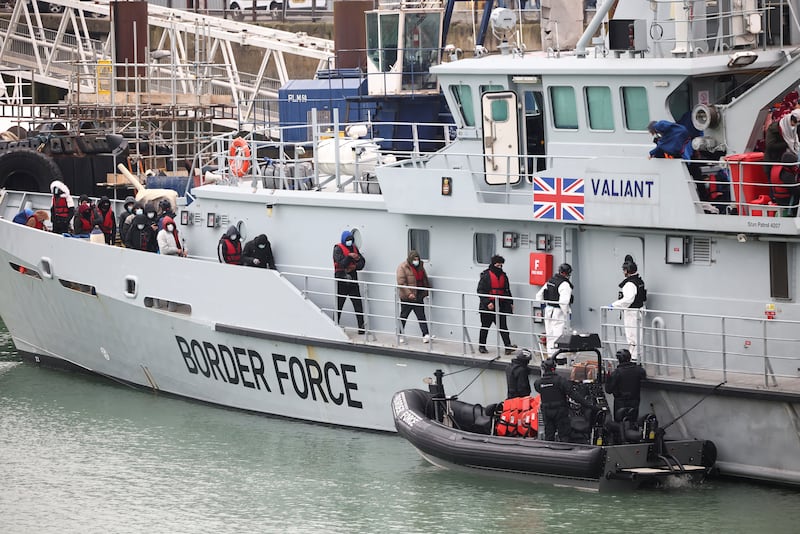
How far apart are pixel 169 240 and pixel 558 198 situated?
226 inches

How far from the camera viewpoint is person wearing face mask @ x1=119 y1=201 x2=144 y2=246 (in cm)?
1923

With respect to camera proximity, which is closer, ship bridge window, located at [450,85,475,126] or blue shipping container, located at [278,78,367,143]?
ship bridge window, located at [450,85,475,126]

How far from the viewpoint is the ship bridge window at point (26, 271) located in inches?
792

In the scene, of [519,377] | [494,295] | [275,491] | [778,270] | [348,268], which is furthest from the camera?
[348,268]

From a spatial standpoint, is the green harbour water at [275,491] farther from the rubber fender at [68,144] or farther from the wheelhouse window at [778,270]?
the rubber fender at [68,144]

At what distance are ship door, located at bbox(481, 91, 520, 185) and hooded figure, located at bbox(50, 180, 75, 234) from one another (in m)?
7.40

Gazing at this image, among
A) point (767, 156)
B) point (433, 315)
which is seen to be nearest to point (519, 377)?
point (433, 315)

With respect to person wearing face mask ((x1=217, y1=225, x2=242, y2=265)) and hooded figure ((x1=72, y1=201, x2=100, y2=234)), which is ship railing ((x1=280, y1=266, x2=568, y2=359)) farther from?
hooded figure ((x1=72, y1=201, x2=100, y2=234))

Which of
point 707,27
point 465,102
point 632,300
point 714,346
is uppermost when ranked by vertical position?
point 707,27

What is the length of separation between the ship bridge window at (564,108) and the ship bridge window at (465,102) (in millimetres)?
1083

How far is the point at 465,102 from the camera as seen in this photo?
1623 centimetres

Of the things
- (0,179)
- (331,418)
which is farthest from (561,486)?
(0,179)

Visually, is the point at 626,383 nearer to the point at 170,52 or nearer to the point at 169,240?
the point at 169,240

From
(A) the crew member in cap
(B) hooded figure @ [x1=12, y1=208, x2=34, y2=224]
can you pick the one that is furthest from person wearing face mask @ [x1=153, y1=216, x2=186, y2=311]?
(A) the crew member in cap
